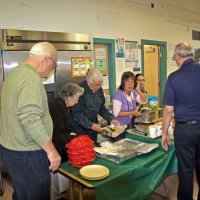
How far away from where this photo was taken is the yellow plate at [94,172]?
170 centimetres

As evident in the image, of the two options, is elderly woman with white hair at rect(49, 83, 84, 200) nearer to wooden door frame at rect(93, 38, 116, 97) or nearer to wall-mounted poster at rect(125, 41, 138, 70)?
wooden door frame at rect(93, 38, 116, 97)

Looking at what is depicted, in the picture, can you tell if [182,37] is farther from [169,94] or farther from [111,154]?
[111,154]

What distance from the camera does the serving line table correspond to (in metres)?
1.69

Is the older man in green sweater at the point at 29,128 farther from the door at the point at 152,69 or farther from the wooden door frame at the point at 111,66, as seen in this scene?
the door at the point at 152,69

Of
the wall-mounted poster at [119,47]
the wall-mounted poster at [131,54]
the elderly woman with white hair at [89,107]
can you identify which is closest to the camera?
the elderly woman with white hair at [89,107]

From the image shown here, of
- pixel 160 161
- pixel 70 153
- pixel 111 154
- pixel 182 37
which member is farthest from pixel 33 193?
pixel 182 37

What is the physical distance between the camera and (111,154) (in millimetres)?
2033

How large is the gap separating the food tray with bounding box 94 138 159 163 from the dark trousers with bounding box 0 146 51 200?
57 cm

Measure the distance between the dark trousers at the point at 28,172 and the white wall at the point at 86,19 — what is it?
6.63 ft

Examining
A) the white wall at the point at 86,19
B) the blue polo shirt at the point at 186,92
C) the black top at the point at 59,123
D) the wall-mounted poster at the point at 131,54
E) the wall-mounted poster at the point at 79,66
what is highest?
the white wall at the point at 86,19

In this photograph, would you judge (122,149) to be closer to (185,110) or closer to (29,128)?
(185,110)

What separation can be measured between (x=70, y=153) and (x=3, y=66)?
150 cm

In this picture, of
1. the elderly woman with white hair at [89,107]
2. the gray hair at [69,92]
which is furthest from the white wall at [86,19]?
the gray hair at [69,92]

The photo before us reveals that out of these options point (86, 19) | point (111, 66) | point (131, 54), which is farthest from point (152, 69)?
point (86, 19)
